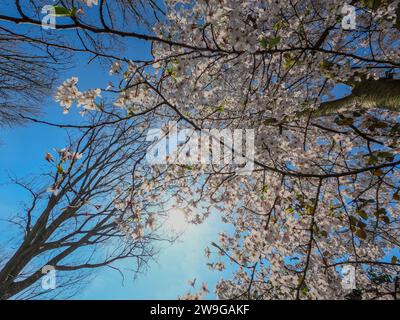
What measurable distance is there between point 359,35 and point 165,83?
2907 millimetres

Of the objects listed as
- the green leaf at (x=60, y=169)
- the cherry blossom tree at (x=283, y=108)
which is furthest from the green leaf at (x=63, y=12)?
the green leaf at (x=60, y=169)

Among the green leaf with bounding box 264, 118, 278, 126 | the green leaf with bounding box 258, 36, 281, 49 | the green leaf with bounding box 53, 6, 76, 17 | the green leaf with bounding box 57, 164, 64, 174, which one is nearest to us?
the green leaf with bounding box 53, 6, 76, 17

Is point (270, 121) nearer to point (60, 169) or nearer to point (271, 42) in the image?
point (271, 42)

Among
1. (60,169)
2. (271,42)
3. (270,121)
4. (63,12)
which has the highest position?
(270,121)

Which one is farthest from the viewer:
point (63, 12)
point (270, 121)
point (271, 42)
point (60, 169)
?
point (270, 121)

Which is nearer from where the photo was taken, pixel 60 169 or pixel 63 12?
pixel 63 12

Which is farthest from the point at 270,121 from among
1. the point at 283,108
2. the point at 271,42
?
the point at 271,42

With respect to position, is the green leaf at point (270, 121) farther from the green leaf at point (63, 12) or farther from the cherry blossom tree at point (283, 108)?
the green leaf at point (63, 12)

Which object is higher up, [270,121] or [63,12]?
[270,121]

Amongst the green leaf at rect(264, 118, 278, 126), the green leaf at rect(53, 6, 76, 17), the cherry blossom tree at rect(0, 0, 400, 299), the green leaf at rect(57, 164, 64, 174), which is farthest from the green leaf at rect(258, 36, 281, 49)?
the green leaf at rect(57, 164, 64, 174)

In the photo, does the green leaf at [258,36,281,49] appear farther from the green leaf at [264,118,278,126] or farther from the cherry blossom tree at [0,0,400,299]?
the green leaf at [264,118,278,126]
